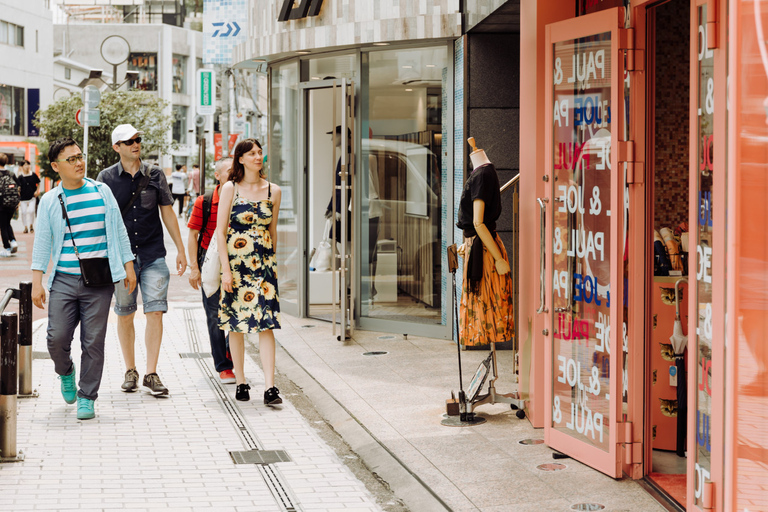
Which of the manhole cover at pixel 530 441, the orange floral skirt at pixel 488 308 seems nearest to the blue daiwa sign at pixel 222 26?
the orange floral skirt at pixel 488 308

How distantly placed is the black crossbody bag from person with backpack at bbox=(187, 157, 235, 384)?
49.3 inches

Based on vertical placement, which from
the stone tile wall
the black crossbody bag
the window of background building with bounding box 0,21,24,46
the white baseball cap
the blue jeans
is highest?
the window of background building with bounding box 0,21,24,46

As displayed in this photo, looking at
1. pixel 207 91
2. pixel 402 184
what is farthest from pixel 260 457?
pixel 207 91

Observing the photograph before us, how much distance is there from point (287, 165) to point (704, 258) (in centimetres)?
795

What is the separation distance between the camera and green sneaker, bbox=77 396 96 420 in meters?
6.61

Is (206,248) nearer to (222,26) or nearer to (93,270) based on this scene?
(93,270)

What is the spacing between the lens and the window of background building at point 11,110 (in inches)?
1839

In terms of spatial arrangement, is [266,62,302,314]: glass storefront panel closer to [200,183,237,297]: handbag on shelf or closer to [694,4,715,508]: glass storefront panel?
[200,183,237,297]: handbag on shelf

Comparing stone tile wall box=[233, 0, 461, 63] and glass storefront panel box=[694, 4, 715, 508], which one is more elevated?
stone tile wall box=[233, 0, 461, 63]

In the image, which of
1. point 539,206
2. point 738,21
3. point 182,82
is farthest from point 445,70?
point 182,82

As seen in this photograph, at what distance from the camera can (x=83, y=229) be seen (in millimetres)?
6449

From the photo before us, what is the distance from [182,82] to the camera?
70438 millimetres

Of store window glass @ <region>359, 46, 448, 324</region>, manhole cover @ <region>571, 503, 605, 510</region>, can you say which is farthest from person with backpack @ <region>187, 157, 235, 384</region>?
manhole cover @ <region>571, 503, 605, 510</region>

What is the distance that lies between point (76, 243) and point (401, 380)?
276 cm
